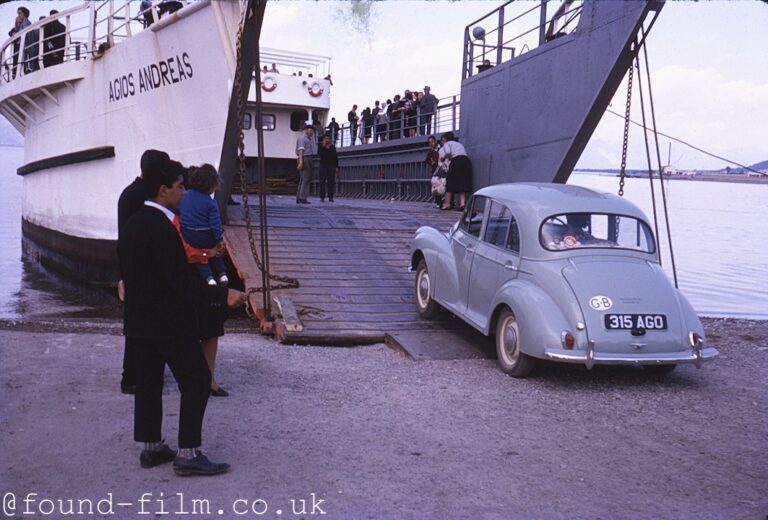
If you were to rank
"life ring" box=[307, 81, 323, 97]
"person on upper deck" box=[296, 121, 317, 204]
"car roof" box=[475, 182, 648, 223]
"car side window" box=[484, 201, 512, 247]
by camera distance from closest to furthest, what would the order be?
"car roof" box=[475, 182, 648, 223], "car side window" box=[484, 201, 512, 247], "person on upper deck" box=[296, 121, 317, 204], "life ring" box=[307, 81, 323, 97]

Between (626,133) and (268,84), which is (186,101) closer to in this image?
(626,133)

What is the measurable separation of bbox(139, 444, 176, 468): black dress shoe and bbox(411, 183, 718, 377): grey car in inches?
126

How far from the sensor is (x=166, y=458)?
402 centimetres

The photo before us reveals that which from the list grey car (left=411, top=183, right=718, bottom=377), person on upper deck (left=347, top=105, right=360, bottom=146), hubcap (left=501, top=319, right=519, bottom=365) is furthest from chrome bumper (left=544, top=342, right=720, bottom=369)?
person on upper deck (left=347, top=105, right=360, bottom=146)

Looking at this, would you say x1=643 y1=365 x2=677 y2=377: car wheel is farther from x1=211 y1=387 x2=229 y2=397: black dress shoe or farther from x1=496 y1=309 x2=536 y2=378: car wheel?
x1=211 y1=387 x2=229 y2=397: black dress shoe

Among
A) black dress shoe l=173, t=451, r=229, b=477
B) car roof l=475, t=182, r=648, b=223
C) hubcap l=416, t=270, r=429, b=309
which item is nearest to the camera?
black dress shoe l=173, t=451, r=229, b=477

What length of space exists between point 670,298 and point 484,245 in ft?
6.28

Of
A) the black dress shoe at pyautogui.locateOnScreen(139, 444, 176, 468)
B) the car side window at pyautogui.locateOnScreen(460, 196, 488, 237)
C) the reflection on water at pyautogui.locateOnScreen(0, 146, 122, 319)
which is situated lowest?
the reflection on water at pyautogui.locateOnScreen(0, 146, 122, 319)

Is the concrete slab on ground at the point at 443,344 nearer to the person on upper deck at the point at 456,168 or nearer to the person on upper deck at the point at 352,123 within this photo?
the person on upper deck at the point at 456,168

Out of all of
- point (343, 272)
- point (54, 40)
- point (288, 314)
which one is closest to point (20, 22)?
point (54, 40)

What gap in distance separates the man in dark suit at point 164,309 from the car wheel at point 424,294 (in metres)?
4.67

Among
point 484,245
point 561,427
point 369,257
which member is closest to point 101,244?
point 369,257

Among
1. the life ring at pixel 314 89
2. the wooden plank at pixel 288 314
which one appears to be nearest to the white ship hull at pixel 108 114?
the wooden plank at pixel 288 314

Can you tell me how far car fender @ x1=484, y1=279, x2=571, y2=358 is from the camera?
5913mm
